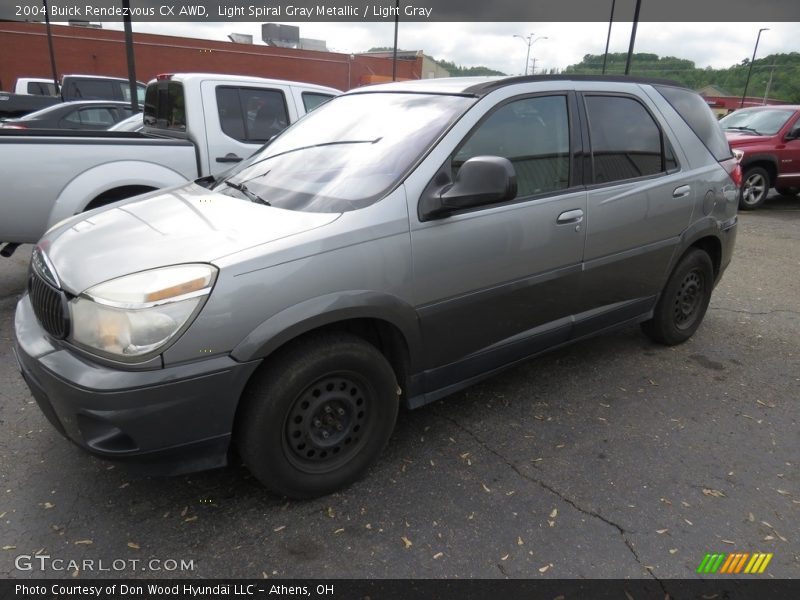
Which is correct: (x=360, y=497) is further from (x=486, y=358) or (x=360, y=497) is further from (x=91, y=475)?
(x=91, y=475)

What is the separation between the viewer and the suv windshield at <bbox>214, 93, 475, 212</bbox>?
263cm

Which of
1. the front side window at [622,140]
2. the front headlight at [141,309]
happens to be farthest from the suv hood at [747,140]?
the front headlight at [141,309]

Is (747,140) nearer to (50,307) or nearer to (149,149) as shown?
(149,149)

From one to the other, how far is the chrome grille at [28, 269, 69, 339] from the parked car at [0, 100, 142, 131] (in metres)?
9.25

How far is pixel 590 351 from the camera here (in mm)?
4285

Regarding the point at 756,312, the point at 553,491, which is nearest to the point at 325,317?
the point at 553,491

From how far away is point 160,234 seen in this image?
2.42 m

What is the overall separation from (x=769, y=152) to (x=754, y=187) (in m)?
0.68

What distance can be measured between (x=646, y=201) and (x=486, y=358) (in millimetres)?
1560

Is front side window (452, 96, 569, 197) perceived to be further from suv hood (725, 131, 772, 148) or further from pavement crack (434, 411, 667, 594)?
suv hood (725, 131, 772, 148)

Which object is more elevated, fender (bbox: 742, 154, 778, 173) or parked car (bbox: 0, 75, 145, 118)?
parked car (bbox: 0, 75, 145, 118)

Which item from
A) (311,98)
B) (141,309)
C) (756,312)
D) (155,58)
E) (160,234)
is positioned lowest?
(756,312)

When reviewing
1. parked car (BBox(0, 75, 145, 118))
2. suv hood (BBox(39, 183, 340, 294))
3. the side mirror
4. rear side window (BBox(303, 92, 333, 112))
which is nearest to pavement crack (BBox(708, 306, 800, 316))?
the side mirror

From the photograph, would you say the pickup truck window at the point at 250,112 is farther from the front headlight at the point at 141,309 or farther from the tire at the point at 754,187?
the tire at the point at 754,187
